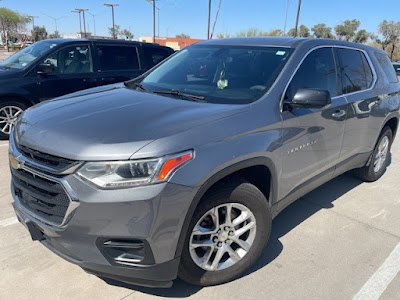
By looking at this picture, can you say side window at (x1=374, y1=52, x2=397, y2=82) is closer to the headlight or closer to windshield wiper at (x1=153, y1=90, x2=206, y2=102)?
windshield wiper at (x1=153, y1=90, x2=206, y2=102)

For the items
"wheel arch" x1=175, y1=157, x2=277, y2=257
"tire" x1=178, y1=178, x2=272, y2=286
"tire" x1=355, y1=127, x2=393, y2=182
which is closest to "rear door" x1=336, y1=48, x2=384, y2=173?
"tire" x1=355, y1=127, x2=393, y2=182

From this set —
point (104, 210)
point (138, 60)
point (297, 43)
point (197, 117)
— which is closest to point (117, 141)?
point (104, 210)

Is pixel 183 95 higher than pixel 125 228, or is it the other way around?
pixel 183 95

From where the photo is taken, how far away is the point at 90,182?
6.38ft

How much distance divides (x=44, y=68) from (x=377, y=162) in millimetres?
5476

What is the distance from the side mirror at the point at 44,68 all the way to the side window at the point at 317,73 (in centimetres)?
456

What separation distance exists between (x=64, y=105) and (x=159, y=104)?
75 cm

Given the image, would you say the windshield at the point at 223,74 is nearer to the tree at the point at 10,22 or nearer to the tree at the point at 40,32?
the tree at the point at 10,22

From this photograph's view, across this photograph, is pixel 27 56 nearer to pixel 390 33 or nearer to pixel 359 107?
pixel 359 107

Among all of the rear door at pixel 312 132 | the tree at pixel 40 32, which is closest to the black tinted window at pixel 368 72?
the rear door at pixel 312 132

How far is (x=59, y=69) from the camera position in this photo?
625cm

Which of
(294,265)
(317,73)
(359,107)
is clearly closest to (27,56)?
(317,73)

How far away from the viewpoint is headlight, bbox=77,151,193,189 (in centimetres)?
194

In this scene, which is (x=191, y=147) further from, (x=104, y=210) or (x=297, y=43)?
(x=297, y=43)
